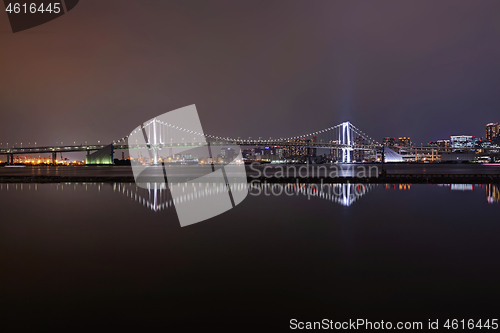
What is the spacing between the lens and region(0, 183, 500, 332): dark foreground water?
343 centimetres

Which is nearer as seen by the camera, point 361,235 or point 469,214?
point 361,235

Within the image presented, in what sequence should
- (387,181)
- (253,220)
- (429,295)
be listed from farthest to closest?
(387,181) → (253,220) → (429,295)

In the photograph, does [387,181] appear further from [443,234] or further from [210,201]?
[443,234]

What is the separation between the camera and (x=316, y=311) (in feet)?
11.4

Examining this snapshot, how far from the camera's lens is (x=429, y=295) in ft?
12.7

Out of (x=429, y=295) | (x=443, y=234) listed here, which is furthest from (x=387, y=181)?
(x=429, y=295)

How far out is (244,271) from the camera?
15.4 feet

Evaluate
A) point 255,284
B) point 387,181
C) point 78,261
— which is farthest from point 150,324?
point 387,181

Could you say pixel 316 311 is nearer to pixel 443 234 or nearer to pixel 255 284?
pixel 255 284

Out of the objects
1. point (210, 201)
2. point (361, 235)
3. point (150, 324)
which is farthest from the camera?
point (210, 201)

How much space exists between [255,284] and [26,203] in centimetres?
1197

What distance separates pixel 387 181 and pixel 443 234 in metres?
15.3

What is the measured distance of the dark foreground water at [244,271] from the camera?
3.43 m

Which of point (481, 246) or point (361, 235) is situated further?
point (361, 235)
